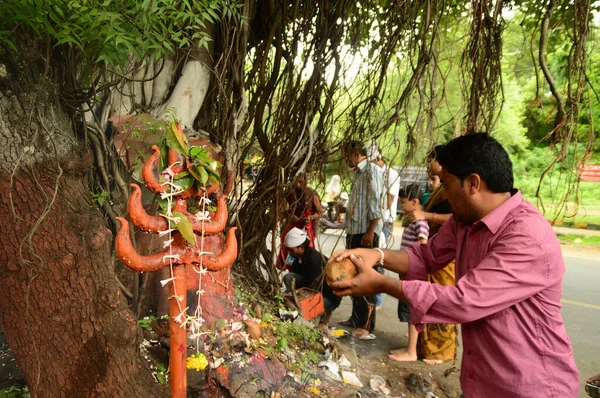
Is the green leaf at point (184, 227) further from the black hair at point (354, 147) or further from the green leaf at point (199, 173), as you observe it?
the black hair at point (354, 147)

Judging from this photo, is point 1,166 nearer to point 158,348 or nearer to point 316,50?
point 158,348

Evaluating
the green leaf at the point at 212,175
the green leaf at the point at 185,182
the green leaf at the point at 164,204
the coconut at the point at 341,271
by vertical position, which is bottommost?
the coconut at the point at 341,271

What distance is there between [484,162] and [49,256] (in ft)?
5.76

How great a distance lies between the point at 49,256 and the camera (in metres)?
1.76

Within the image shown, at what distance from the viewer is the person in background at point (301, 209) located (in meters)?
3.80

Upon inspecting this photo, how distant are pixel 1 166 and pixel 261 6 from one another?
2404 mm

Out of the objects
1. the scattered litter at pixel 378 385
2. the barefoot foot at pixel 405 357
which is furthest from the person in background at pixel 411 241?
the scattered litter at pixel 378 385

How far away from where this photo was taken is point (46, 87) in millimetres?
1879

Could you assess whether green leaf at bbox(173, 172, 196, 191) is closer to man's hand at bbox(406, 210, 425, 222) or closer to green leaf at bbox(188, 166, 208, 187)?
green leaf at bbox(188, 166, 208, 187)

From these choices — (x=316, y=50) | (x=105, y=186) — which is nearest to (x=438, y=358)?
(x=316, y=50)

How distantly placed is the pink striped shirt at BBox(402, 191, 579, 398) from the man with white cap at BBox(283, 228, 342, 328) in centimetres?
273

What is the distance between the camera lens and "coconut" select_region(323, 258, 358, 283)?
1.80 m

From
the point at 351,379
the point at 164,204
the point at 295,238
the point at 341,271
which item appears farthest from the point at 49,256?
the point at 295,238

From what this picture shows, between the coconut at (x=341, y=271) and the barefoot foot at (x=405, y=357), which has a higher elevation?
the coconut at (x=341, y=271)
